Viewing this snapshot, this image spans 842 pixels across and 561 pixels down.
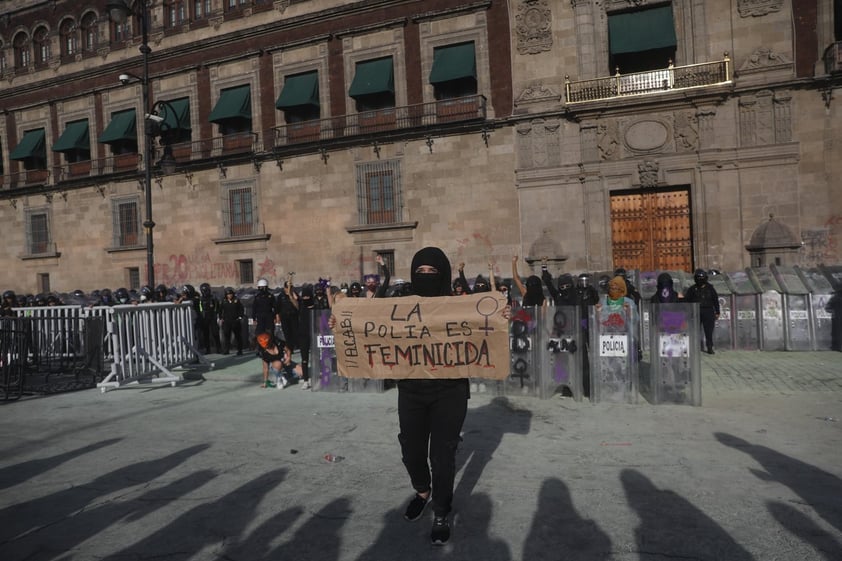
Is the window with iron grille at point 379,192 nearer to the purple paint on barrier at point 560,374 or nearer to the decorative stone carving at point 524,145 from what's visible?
the decorative stone carving at point 524,145

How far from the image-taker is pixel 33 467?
569 cm

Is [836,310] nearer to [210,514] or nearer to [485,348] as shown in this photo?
[485,348]

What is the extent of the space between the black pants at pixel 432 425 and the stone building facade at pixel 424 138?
49.3 feet

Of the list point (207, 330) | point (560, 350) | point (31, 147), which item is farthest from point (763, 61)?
point (31, 147)

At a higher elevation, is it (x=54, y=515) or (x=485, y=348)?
(x=485, y=348)

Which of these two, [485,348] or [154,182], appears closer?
[485,348]

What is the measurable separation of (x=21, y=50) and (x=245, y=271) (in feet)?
61.6

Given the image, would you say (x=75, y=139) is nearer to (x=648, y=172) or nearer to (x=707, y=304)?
(x=648, y=172)

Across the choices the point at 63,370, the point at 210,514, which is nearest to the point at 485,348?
the point at 210,514

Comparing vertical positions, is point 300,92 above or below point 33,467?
above

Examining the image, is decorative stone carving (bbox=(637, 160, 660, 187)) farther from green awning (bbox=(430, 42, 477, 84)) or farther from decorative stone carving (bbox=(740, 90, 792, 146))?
green awning (bbox=(430, 42, 477, 84))

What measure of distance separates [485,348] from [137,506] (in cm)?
309

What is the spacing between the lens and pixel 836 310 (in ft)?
39.3

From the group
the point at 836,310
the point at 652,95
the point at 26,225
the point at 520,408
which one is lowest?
the point at 520,408
